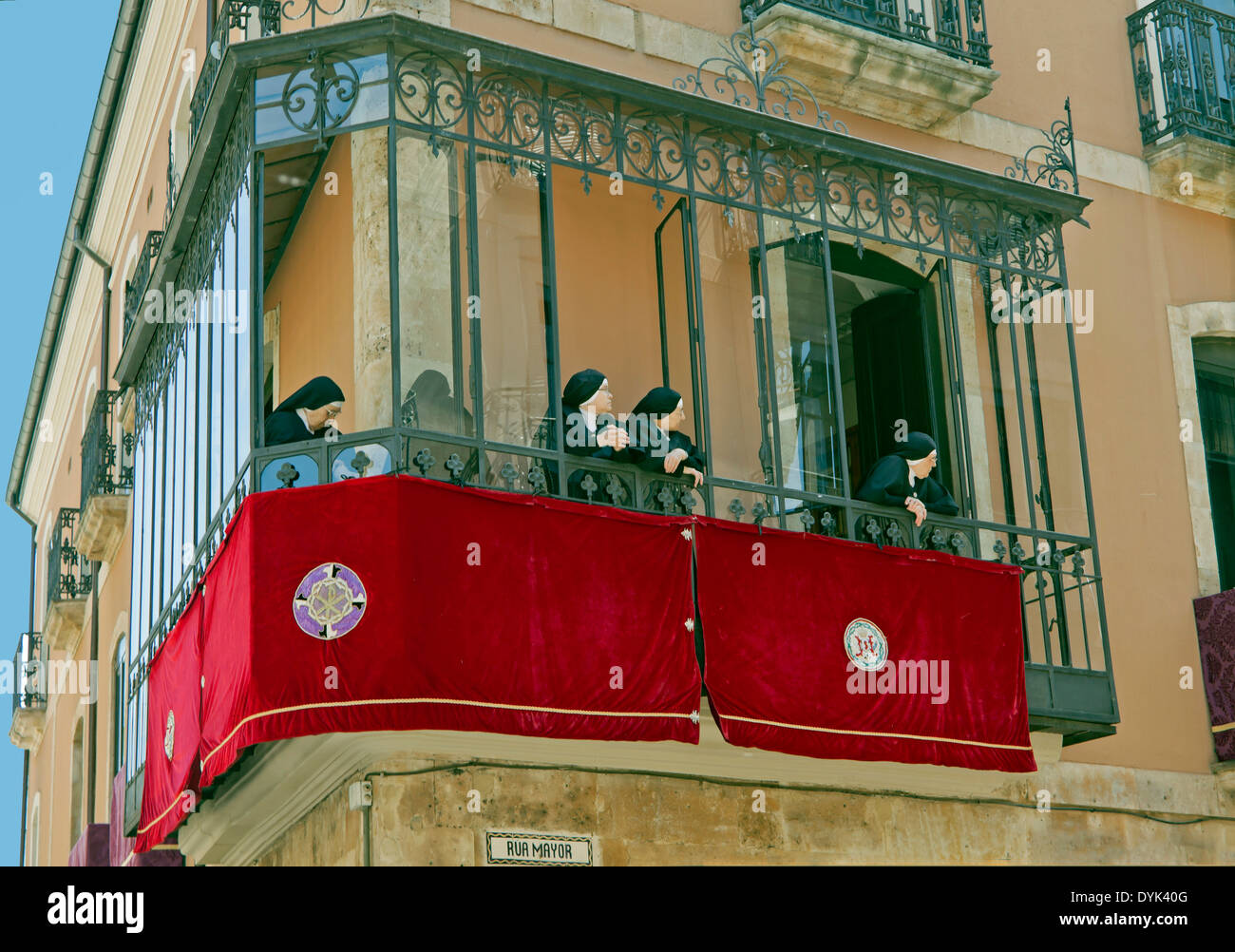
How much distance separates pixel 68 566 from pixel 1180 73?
13379mm

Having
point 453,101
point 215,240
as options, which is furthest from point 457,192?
point 215,240

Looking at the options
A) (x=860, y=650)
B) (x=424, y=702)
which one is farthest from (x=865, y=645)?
(x=424, y=702)

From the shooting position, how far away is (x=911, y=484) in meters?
11.8

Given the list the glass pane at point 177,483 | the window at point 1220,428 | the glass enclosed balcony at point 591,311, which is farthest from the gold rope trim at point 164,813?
the window at point 1220,428

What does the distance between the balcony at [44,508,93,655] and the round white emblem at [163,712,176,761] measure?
9.16 meters

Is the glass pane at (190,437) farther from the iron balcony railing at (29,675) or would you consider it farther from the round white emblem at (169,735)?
the iron balcony railing at (29,675)

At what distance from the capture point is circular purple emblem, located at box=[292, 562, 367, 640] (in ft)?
31.3

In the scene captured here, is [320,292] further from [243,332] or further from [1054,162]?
[1054,162]

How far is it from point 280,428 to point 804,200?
12.6 feet

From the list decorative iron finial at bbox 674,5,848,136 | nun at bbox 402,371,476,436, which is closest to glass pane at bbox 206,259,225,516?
nun at bbox 402,371,476,436

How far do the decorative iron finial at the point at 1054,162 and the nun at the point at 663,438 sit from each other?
129 inches

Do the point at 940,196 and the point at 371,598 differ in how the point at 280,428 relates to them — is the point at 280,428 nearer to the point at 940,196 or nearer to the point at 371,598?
the point at 371,598

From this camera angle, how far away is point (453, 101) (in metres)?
10.9

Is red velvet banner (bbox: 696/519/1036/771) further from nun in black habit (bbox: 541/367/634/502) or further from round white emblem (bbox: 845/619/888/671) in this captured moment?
nun in black habit (bbox: 541/367/634/502)
